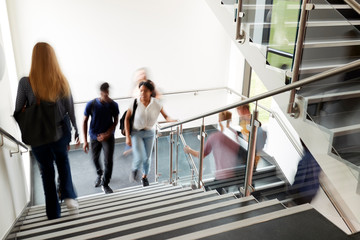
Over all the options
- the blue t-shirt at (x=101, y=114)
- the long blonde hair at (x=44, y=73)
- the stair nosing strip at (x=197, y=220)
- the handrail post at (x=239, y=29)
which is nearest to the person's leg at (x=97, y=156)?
the blue t-shirt at (x=101, y=114)

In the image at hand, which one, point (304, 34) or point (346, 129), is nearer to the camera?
point (346, 129)

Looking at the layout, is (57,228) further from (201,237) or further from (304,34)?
(304,34)

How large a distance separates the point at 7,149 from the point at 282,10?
279cm

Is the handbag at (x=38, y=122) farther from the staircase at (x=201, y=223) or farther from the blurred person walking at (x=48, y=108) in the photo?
the staircase at (x=201, y=223)

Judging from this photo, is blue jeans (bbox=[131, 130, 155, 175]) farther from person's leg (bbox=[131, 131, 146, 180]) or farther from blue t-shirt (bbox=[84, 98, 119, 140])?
blue t-shirt (bbox=[84, 98, 119, 140])

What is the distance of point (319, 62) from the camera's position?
2.64 m

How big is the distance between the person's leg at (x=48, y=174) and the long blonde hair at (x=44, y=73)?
1.61 feet

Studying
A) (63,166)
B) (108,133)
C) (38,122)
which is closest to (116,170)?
(108,133)

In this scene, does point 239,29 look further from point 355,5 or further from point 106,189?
point 106,189

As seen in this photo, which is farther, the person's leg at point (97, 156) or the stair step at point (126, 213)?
the person's leg at point (97, 156)

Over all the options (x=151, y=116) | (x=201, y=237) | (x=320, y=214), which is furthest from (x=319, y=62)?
(x=151, y=116)

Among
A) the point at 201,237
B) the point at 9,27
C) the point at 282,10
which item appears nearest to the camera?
the point at 201,237

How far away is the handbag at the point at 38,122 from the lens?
2.77m

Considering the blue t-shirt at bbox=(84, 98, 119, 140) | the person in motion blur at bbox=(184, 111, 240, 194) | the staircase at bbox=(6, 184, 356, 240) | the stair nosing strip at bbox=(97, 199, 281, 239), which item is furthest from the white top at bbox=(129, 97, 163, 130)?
the stair nosing strip at bbox=(97, 199, 281, 239)
